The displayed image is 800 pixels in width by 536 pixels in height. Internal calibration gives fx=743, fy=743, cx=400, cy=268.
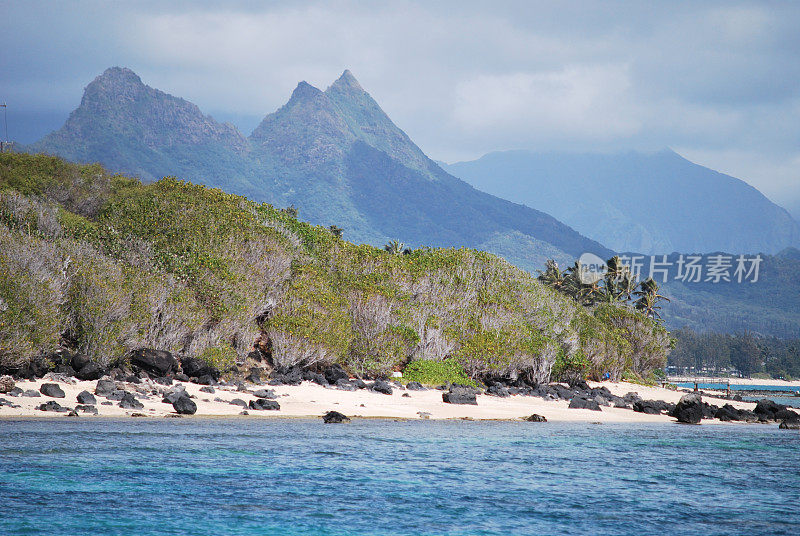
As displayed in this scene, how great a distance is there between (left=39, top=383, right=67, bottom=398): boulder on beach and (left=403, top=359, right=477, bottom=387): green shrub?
21.2 meters

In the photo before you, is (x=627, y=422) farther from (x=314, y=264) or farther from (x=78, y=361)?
(x=78, y=361)

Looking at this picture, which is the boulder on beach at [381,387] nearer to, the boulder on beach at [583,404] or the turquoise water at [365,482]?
the turquoise water at [365,482]

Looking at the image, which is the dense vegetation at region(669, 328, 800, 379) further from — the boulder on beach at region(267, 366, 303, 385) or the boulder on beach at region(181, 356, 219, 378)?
the boulder on beach at region(181, 356, 219, 378)

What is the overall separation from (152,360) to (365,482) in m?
18.1

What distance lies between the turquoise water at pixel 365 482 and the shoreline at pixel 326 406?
2122mm

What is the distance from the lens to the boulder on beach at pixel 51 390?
2808 cm

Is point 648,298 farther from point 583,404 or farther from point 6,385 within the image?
point 6,385

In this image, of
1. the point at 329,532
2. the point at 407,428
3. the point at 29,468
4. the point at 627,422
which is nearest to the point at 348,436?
the point at 407,428

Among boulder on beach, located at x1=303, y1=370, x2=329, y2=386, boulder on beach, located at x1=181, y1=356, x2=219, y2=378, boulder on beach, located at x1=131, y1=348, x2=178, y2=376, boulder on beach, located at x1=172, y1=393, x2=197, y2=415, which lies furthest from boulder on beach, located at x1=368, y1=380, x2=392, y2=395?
boulder on beach, located at x1=172, y1=393, x2=197, y2=415

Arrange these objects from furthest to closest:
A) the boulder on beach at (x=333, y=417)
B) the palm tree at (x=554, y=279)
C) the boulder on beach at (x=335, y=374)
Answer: the palm tree at (x=554, y=279) < the boulder on beach at (x=335, y=374) < the boulder on beach at (x=333, y=417)

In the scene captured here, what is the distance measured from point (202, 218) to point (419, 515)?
98.2 feet

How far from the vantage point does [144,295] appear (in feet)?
111

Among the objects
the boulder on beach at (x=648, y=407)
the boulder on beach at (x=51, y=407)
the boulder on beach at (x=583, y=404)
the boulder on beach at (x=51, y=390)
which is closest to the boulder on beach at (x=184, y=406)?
the boulder on beach at (x=51, y=407)

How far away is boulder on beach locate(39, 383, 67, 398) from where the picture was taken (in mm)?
28078
